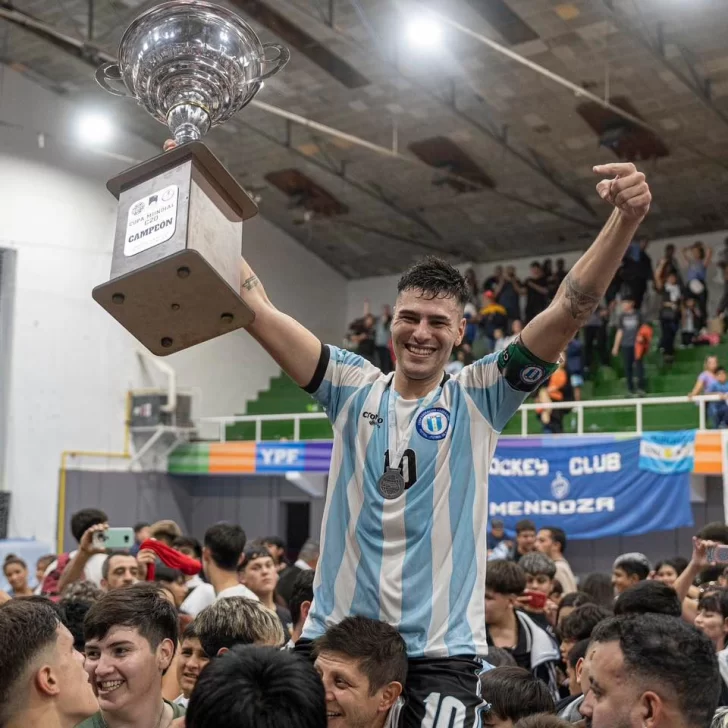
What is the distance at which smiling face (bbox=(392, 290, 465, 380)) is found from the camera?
2.75 meters

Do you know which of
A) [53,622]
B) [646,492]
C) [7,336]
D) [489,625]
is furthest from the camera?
[7,336]

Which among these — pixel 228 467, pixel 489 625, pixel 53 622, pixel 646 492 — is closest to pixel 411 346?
pixel 53 622

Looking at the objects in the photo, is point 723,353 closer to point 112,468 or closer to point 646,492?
point 646,492

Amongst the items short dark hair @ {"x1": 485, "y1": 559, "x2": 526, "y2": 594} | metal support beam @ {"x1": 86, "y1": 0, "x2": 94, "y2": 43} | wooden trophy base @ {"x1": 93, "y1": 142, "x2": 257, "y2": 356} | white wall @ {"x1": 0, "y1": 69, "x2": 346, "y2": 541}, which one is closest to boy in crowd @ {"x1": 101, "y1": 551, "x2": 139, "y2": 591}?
short dark hair @ {"x1": 485, "y1": 559, "x2": 526, "y2": 594}

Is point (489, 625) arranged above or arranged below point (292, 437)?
below

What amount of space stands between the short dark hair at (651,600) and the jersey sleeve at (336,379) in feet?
6.89

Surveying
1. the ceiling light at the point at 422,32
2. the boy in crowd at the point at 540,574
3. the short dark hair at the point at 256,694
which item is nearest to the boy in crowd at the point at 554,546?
the boy in crowd at the point at 540,574

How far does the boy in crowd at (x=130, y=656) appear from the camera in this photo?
295 centimetres

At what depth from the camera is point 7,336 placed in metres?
17.1

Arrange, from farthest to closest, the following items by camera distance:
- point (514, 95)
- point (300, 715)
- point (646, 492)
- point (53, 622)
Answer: point (514, 95), point (646, 492), point (53, 622), point (300, 715)

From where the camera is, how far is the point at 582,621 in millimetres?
4664

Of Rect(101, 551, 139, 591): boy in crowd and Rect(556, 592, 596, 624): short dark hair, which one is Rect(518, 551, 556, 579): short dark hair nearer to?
Rect(556, 592, 596, 624): short dark hair

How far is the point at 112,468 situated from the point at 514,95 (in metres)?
9.24

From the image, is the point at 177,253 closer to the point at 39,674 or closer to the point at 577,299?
the point at 577,299
